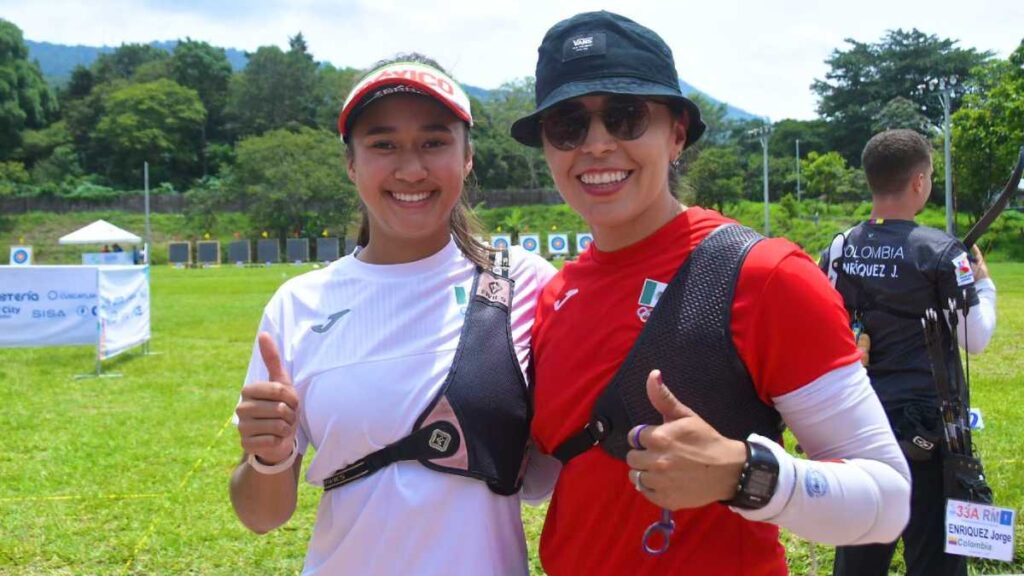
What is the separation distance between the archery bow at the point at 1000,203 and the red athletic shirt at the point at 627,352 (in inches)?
96.8

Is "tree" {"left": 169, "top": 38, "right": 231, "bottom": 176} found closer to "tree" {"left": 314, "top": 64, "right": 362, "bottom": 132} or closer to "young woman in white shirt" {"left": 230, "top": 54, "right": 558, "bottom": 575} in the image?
"tree" {"left": 314, "top": 64, "right": 362, "bottom": 132}

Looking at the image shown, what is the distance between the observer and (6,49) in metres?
71.4

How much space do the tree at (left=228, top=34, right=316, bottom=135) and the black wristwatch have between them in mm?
81217

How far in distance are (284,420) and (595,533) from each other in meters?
0.70

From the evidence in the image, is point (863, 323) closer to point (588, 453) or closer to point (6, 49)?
point (588, 453)

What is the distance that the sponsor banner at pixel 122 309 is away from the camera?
10.9m

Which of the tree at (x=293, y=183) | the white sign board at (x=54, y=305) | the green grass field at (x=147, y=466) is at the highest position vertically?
the tree at (x=293, y=183)

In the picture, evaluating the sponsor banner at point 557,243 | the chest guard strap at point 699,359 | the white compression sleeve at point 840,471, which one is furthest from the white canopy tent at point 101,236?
the white compression sleeve at point 840,471

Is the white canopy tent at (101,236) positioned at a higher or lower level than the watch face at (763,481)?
higher

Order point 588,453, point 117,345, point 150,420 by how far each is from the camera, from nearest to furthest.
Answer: point 588,453 < point 150,420 < point 117,345

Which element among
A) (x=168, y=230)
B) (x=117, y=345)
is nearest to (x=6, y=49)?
(x=168, y=230)

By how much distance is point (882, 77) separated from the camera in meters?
65.6

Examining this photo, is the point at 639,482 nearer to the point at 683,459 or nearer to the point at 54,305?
the point at 683,459

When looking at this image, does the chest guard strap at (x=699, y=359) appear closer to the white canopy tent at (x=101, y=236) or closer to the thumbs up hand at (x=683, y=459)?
the thumbs up hand at (x=683, y=459)
